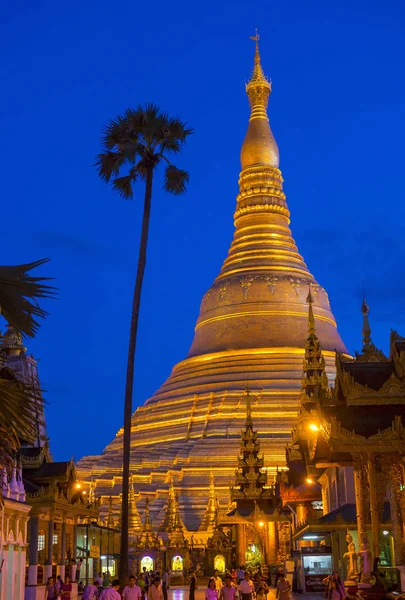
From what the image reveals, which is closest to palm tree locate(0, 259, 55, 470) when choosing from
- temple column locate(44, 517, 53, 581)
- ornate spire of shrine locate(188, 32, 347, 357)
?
temple column locate(44, 517, 53, 581)

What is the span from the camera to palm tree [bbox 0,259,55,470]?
27.5ft

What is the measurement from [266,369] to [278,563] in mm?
16281

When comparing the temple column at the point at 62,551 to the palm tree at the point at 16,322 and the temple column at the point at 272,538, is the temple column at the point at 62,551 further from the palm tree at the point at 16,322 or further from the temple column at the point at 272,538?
the palm tree at the point at 16,322

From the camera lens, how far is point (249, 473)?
1688 inches

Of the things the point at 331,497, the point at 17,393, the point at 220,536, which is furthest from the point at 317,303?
the point at 17,393

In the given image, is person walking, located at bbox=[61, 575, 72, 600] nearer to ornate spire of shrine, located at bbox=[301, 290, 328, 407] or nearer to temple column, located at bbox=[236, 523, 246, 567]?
ornate spire of shrine, located at bbox=[301, 290, 328, 407]

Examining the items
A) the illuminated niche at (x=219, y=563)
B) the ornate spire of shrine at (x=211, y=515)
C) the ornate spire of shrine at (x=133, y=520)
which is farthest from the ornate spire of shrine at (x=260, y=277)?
the illuminated niche at (x=219, y=563)

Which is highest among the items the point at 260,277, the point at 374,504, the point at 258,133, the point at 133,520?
the point at 258,133

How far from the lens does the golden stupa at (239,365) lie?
49688 mm

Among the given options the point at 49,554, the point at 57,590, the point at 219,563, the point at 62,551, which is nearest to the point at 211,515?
the point at 219,563

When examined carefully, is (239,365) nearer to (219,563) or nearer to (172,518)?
(172,518)

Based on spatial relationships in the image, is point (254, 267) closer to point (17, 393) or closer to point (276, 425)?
point (276, 425)

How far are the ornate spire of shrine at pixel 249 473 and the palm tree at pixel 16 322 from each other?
111 ft

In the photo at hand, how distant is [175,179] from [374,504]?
958 centimetres
